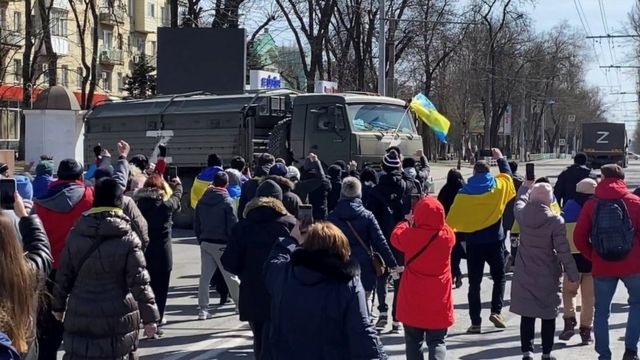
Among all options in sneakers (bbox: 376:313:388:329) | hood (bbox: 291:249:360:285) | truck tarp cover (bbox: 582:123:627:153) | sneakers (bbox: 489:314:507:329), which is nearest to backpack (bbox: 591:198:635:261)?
sneakers (bbox: 489:314:507:329)

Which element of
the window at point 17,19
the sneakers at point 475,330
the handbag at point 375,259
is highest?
the window at point 17,19

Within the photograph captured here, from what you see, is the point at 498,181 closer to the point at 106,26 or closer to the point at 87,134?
the point at 87,134

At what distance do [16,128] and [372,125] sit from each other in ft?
162

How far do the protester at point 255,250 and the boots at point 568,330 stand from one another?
155 inches

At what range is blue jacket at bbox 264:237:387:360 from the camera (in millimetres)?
4641

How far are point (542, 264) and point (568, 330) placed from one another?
1.85 metres

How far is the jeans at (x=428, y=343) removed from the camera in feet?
23.0

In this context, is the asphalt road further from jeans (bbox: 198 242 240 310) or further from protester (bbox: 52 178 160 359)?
protester (bbox: 52 178 160 359)

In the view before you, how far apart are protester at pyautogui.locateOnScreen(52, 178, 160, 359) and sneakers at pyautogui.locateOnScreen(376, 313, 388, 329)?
4381mm

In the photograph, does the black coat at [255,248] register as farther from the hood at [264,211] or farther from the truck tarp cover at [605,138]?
the truck tarp cover at [605,138]

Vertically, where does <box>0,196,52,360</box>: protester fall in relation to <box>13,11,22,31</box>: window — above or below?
below

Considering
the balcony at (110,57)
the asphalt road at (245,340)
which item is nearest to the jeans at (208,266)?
the asphalt road at (245,340)

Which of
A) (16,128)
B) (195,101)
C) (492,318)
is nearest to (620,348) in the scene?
(492,318)

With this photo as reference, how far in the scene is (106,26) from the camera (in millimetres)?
69375
